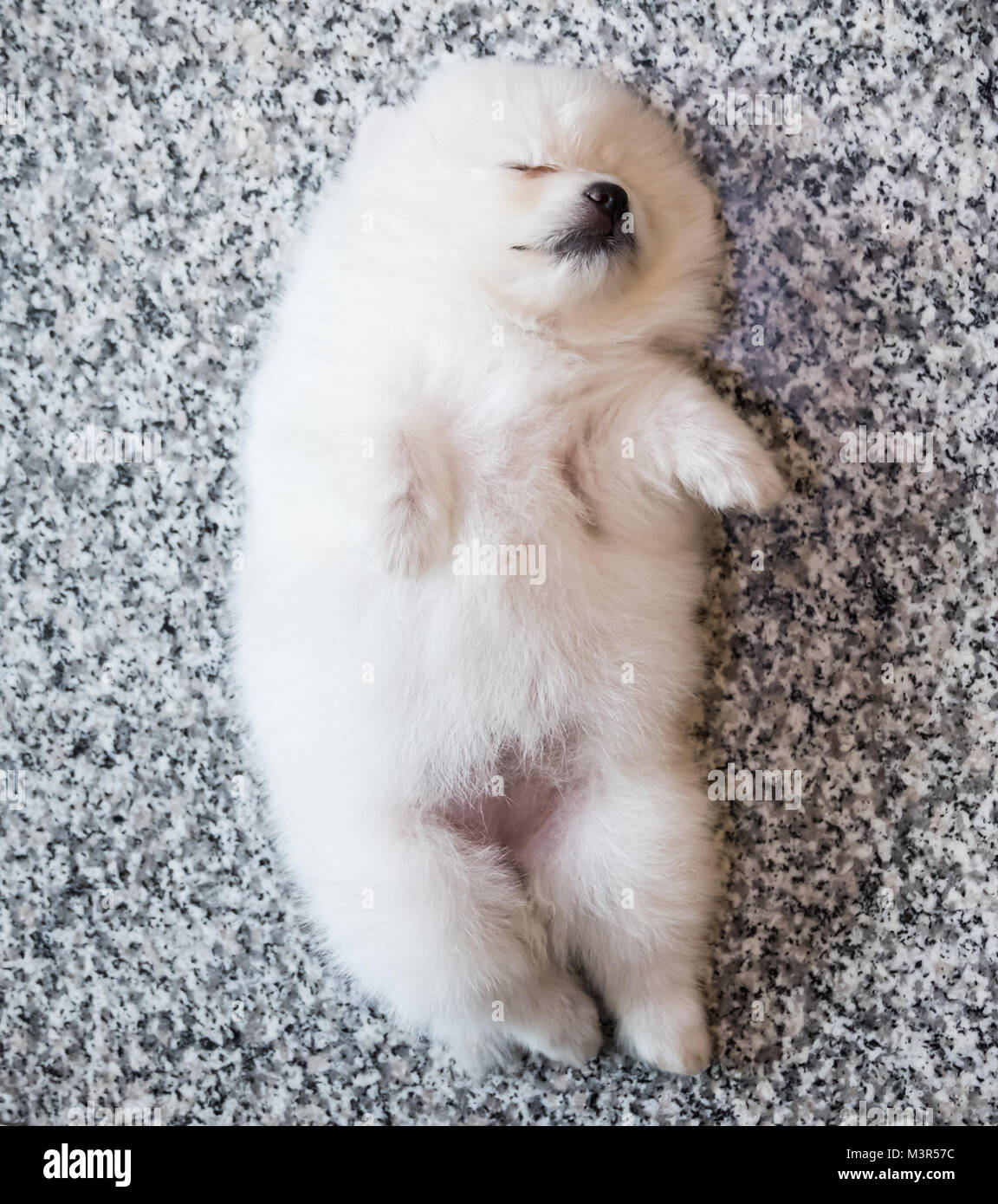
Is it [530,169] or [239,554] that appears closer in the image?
[530,169]

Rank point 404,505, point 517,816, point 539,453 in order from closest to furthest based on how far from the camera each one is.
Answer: point 404,505 < point 539,453 < point 517,816

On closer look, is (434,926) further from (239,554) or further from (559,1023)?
(239,554)

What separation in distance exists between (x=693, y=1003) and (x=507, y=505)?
0.85 meters

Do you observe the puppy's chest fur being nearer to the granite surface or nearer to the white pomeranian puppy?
A: the white pomeranian puppy

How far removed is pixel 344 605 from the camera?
4.37 ft

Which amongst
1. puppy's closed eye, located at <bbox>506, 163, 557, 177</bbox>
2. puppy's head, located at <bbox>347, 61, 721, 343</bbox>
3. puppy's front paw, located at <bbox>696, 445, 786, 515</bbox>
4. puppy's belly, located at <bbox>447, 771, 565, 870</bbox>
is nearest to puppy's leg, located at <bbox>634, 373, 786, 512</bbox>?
puppy's front paw, located at <bbox>696, 445, 786, 515</bbox>

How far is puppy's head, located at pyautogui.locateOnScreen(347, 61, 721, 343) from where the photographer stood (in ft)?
4.36

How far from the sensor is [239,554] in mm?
1568

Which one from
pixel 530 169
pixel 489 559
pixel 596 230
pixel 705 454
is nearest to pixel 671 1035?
pixel 489 559

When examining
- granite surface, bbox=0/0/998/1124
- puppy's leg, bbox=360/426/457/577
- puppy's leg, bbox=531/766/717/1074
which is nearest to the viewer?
puppy's leg, bbox=360/426/457/577

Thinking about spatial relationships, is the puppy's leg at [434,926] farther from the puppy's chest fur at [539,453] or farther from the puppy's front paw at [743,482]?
the puppy's front paw at [743,482]

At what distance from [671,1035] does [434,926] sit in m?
0.43

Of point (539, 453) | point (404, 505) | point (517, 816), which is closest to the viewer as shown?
point (404, 505)

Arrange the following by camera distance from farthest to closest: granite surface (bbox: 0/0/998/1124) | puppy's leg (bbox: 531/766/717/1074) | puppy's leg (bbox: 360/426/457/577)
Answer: granite surface (bbox: 0/0/998/1124)
puppy's leg (bbox: 531/766/717/1074)
puppy's leg (bbox: 360/426/457/577)
